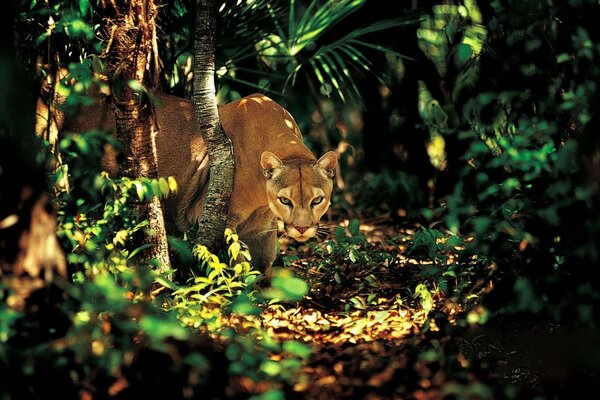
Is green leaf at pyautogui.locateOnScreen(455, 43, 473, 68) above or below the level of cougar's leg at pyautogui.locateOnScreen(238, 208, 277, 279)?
above

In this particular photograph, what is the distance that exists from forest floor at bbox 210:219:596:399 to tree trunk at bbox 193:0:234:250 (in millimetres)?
791

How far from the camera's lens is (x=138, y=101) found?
4.66 m

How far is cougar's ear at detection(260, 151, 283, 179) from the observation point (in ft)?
17.8

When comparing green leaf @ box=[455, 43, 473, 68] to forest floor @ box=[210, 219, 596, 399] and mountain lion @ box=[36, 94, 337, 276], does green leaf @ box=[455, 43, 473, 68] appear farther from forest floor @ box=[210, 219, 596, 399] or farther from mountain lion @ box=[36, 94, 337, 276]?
forest floor @ box=[210, 219, 596, 399]

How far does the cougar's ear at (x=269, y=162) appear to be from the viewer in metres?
5.44

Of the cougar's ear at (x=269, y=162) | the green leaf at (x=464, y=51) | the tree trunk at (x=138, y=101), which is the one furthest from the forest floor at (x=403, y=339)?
the green leaf at (x=464, y=51)

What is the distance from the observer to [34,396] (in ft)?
10.2

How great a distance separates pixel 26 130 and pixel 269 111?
9.05 feet

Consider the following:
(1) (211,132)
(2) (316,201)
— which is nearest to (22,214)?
(1) (211,132)

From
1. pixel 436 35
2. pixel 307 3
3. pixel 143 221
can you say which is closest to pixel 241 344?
pixel 143 221

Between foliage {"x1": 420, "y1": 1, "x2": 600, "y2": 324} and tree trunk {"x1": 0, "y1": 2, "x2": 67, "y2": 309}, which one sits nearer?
tree trunk {"x1": 0, "y1": 2, "x2": 67, "y2": 309}

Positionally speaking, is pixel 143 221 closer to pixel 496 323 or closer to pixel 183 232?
pixel 183 232

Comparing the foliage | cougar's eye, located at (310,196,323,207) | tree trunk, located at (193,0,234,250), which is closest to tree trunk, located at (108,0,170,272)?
tree trunk, located at (193,0,234,250)

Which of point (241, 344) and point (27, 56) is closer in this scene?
point (241, 344)
